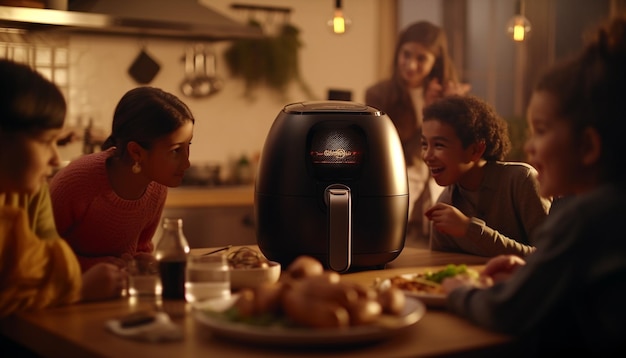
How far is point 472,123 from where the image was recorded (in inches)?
87.9

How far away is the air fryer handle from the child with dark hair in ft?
1.12

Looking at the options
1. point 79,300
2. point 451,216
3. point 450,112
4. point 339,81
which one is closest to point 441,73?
point 339,81

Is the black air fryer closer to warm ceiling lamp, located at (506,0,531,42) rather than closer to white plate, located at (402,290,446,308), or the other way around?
white plate, located at (402,290,446,308)

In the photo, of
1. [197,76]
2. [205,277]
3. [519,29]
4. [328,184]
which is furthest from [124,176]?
[197,76]

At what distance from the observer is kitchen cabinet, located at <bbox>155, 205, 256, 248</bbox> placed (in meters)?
3.91

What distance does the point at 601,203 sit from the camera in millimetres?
1083

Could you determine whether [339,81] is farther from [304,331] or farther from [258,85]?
[304,331]

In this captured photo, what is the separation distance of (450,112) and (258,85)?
2.44 m

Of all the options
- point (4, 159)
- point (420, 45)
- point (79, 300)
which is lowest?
point (79, 300)

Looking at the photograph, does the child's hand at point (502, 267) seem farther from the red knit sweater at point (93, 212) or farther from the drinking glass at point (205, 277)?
the red knit sweater at point (93, 212)

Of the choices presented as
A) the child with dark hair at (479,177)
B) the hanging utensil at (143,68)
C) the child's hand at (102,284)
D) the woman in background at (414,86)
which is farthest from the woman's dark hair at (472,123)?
the hanging utensil at (143,68)

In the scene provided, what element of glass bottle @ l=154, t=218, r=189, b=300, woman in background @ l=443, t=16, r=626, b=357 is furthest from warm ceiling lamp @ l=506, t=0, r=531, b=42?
glass bottle @ l=154, t=218, r=189, b=300

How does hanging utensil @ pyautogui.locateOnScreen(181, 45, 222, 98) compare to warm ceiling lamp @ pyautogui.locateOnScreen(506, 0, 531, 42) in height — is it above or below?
below

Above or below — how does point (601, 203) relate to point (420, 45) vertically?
below
